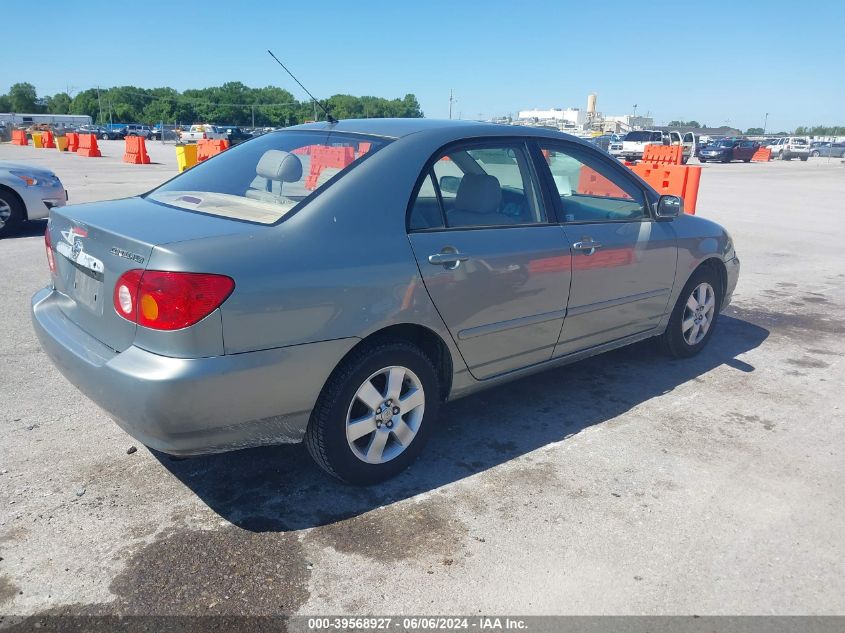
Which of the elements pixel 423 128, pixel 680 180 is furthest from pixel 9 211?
pixel 680 180

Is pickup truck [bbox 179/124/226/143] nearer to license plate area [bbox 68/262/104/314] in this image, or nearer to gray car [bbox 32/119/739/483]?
gray car [bbox 32/119/739/483]

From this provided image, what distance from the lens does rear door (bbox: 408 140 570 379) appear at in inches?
128

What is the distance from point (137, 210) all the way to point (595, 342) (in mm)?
2734

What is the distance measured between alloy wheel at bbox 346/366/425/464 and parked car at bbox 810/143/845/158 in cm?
6791

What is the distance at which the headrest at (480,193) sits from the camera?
3.61 m

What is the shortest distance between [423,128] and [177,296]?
1636 millimetres

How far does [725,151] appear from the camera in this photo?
140 feet

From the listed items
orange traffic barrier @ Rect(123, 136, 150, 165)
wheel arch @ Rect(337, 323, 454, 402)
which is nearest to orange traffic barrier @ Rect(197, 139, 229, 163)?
orange traffic barrier @ Rect(123, 136, 150, 165)

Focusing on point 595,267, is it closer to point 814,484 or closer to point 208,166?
point 814,484

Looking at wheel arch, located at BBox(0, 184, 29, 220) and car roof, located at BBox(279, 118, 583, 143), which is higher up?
car roof, located at BBox(279, 118, 583, 143)

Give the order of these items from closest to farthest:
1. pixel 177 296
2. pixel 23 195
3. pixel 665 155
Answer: pixel 177 296, pixel 23 195, pixel 665 155

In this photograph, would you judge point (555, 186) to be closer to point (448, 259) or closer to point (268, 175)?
point (448, 259)

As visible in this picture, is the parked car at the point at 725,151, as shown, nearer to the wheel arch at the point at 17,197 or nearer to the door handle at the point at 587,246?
the wheel arch at the point at 17,197

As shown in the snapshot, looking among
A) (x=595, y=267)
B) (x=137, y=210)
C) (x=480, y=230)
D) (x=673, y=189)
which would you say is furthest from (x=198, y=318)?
(x=673, y=189)
